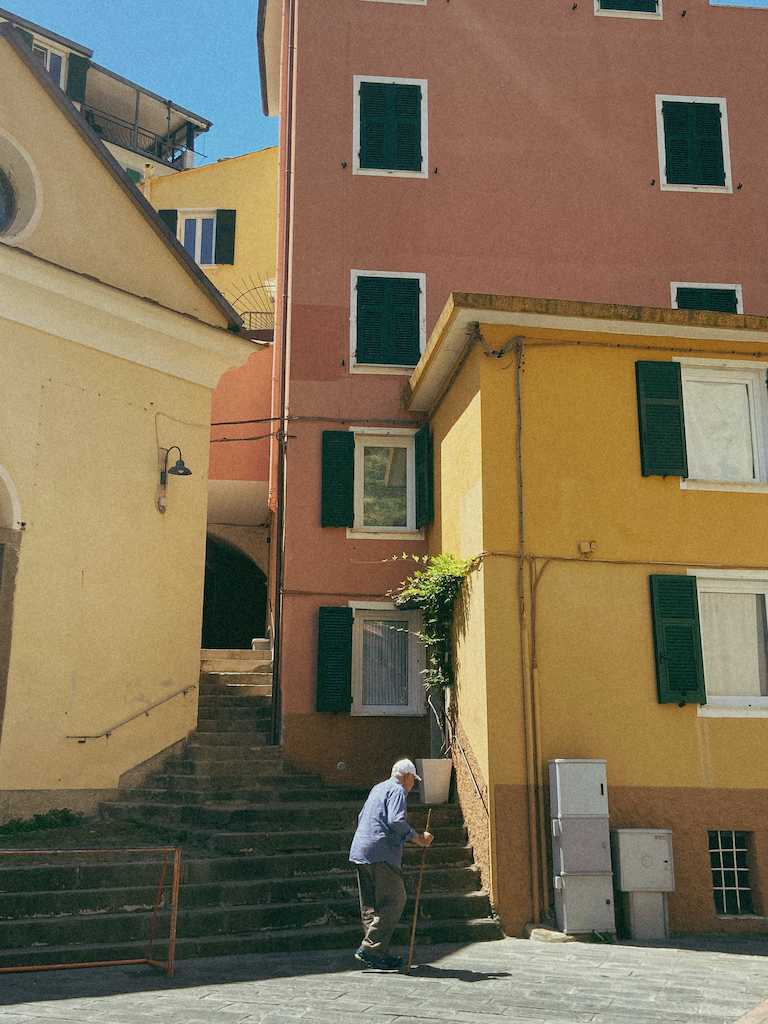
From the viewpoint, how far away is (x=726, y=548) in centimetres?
1123

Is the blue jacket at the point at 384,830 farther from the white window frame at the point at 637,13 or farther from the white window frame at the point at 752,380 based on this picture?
the white window frame at the point at 637,13

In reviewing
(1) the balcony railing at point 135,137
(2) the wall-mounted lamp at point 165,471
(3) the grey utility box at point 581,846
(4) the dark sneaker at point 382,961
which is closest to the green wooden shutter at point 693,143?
(2) the wall-mounted lamp at point 165,471

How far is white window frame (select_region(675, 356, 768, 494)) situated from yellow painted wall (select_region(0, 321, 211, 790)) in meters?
6.39

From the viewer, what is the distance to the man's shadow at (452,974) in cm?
791

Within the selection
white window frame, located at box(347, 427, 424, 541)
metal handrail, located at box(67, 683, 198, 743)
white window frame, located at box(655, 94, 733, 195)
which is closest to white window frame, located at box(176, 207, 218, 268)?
white window frame, located at box(347, 427, 424, 541)

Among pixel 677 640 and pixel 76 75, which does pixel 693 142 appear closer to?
pixel 677 640

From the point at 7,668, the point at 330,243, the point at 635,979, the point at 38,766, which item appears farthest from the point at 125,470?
the point at 635,979

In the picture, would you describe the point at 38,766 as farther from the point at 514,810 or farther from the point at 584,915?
the point at 584,915

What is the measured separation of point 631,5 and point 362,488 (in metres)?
9.58

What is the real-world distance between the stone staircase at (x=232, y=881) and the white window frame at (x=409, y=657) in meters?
1.74

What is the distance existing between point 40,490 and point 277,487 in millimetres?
4175

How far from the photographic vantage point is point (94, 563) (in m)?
12.3

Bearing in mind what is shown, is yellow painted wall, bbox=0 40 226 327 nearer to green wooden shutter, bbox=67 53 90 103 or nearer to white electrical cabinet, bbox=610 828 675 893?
white electrical cabinet, bbox=610 828 675 893

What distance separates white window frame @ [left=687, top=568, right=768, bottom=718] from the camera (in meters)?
10.8
